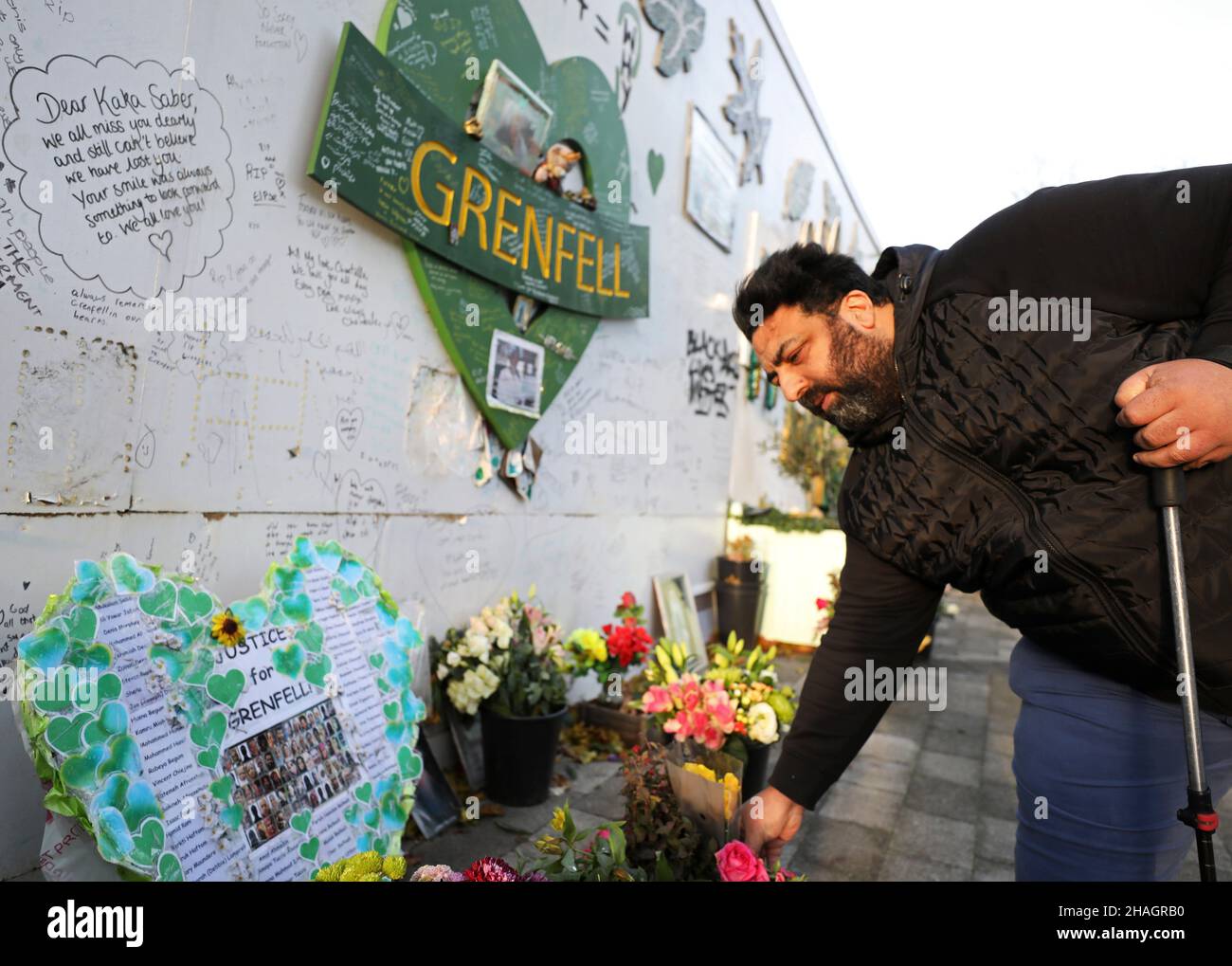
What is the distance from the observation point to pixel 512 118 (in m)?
4.02

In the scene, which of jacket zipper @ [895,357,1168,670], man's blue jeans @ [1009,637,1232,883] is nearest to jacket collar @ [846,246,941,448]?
jacket zipper @ [895,357,1168,670]

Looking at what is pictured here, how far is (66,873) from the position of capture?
Answer: 6.09 feet

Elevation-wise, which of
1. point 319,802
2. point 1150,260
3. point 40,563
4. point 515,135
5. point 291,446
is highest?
point 515,135

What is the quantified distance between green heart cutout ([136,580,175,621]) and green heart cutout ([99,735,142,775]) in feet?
1.12

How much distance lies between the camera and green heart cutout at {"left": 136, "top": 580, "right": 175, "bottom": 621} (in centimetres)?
215

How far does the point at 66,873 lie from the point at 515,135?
11.8 ft

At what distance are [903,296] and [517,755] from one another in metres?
2.69

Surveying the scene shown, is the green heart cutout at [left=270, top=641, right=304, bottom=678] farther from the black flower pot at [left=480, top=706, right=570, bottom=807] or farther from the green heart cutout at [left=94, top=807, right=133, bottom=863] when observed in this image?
the black flower pot at [left=480, top=706, right=570, bottom=807]

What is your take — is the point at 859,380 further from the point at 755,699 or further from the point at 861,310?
the point at 755,699

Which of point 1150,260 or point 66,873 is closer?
point 1150,260
